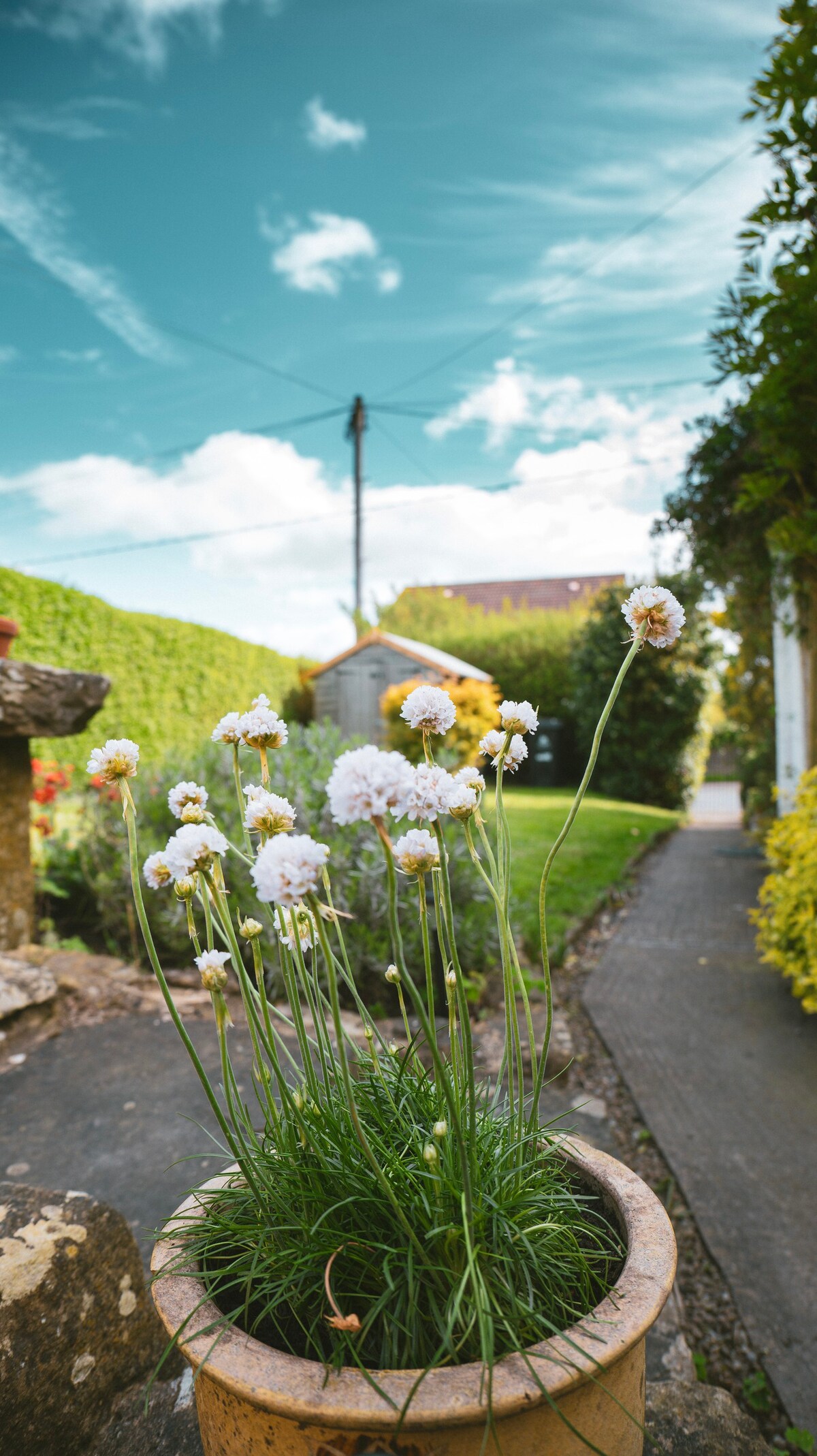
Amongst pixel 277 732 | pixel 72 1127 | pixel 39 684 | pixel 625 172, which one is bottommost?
pixel 72 1127

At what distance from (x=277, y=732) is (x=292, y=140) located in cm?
1061

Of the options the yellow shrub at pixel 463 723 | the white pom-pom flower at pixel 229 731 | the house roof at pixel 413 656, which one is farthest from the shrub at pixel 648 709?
the white pom-pom flower at pixel 229 731

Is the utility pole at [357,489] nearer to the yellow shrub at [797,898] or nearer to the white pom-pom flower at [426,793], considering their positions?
the yellow shrub at [797,898]

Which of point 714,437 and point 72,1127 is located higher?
point 714,437


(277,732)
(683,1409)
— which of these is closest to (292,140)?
(277,732)

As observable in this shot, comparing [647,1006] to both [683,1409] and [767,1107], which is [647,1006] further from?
[683,1409]

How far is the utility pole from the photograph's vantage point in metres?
15.2

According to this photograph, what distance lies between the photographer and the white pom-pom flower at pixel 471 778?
3.28 feet

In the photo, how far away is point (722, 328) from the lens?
12.5 ft

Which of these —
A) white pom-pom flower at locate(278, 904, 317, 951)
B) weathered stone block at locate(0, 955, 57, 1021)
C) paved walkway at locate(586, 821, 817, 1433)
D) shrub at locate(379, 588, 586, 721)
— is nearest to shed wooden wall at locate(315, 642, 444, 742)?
shrub at locate(379, 588, 586, 721)

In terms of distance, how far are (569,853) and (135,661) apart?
20.4 feet

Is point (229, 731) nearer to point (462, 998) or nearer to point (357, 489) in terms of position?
point (462, 998)

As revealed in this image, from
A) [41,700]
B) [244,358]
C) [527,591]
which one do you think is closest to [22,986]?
[41,700]

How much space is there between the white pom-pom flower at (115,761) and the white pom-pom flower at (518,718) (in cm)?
45
